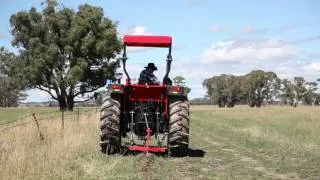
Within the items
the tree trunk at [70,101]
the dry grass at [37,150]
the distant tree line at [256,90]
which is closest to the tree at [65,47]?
the tree trunk at [70,101]

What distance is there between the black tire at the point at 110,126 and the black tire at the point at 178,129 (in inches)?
52.0

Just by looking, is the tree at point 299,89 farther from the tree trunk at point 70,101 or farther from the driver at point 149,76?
the driver at point 149,76

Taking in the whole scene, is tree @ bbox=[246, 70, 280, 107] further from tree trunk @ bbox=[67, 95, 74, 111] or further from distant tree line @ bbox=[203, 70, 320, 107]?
tree trunk @ bbox=[67, 95, 74, 111]

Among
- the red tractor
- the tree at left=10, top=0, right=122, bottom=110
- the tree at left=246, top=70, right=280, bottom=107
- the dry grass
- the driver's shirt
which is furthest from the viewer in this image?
the tree at left=246, top=70, right=280, bottom=107

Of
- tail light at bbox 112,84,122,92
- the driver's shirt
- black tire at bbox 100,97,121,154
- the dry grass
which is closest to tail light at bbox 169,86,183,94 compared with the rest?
the driver's shirt

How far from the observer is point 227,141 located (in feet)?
63.3

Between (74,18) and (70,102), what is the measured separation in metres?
8.82

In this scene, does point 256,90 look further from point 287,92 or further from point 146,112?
point 146,112

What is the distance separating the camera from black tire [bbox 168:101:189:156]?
45.8ft

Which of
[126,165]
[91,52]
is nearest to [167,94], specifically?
[126,165]

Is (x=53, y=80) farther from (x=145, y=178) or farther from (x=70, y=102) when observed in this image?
(x=145, y=178)

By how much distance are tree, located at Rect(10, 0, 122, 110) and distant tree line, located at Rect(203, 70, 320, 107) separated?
84.0 metres

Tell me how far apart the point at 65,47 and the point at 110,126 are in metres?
42.4

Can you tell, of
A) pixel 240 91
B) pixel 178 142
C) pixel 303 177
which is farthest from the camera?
pixel 240 91
